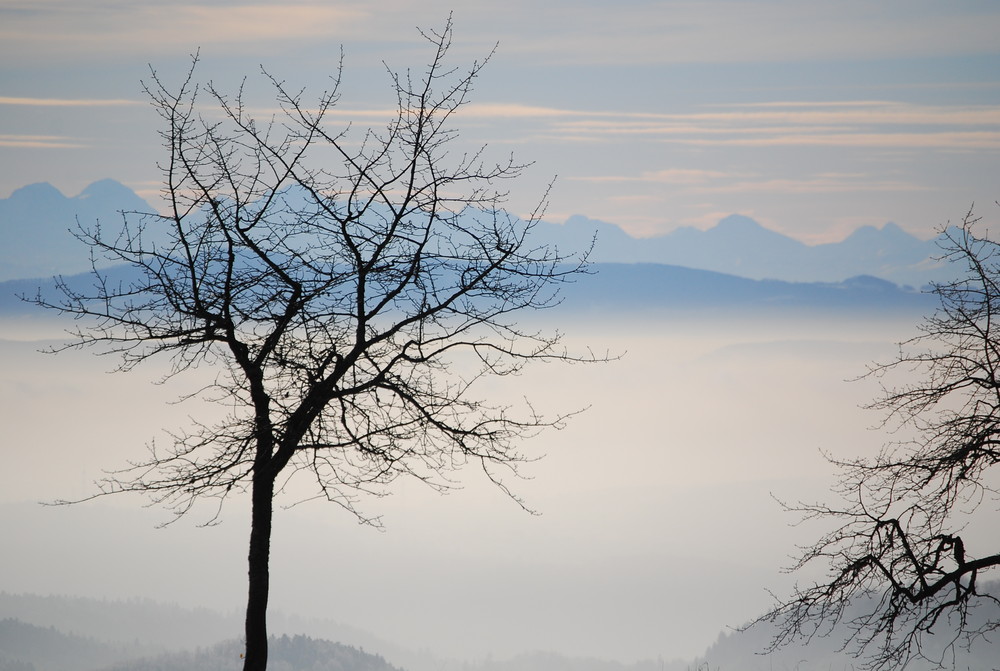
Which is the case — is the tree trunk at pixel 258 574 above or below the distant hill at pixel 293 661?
below

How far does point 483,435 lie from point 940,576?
727cm

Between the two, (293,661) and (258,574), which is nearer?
(258,574)

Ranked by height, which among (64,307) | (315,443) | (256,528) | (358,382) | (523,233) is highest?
(523,233)

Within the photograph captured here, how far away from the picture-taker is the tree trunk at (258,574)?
13953mm

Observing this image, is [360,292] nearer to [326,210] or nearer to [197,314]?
[326,210]

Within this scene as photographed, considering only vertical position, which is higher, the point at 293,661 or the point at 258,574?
the point at 293,661

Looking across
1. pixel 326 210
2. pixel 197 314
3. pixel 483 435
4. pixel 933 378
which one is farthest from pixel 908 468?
pixel 197 314

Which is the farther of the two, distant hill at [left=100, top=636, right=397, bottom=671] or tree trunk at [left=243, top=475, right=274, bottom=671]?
distant hill at [left=100, top=636, right=397, bottom=671]

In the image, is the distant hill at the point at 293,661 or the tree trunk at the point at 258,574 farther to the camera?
the distant hill at the point at 293,661

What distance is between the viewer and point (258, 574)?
1415 cm

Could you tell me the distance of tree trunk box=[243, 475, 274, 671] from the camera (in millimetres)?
13953

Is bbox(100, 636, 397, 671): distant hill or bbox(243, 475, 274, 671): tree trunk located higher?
bbox(100, 636, 397, 671): distant hill

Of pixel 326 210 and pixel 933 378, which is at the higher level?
A: pixel 326 210

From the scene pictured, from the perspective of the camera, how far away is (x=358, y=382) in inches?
587
